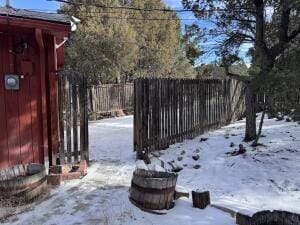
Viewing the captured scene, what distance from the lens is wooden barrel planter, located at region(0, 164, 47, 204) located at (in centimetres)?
529

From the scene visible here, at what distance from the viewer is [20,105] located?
22.1 feet

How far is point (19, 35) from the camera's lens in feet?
21.7

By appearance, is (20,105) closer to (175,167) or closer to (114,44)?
(175,167)

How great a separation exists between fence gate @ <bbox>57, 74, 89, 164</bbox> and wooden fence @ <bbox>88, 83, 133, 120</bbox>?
11.0 meters

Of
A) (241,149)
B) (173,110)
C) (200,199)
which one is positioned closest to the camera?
(200,199)

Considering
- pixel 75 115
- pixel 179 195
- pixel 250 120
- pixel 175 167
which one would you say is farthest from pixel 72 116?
pixel 250 120

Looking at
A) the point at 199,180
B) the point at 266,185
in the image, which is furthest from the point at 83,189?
the point at 266,185

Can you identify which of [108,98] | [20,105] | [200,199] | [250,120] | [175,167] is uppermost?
[20,105]

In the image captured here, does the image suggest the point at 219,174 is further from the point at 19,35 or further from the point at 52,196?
the point at 19,35

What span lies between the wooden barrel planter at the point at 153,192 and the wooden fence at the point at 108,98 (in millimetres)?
13667

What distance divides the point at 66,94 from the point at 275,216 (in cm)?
458

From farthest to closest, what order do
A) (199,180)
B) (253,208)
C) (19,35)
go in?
(199,180), (19,35), (253,208)

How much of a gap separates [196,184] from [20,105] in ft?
11.3

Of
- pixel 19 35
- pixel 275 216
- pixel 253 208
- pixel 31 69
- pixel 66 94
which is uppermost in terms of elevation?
pixel 19 35
